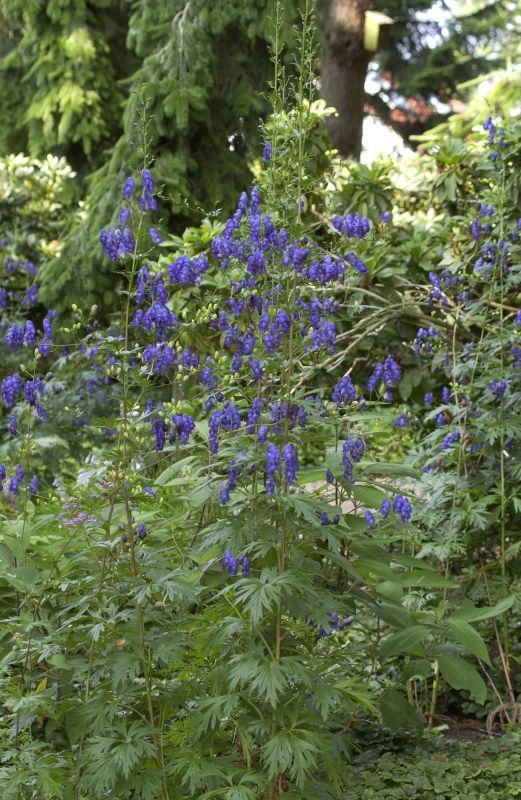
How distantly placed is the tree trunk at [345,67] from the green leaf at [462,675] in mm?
7129

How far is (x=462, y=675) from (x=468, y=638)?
15 cm

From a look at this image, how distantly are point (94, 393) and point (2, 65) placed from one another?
440 cm

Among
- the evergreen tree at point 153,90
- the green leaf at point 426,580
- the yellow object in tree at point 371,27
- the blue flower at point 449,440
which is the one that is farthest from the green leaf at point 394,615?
the yellow object in tree at point 371,27

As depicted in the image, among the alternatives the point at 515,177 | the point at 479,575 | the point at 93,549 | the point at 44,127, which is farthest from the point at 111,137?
the point at 93,549

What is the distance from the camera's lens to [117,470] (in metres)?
3.27

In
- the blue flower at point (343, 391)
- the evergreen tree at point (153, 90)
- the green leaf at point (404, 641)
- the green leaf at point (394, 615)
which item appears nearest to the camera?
the blue flower at point (343, 391)

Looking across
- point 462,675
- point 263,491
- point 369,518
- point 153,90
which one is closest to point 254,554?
point 263,491

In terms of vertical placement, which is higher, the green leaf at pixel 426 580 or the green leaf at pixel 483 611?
the green leaf at pixel 426 580

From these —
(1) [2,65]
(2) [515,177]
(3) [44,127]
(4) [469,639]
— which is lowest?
(4) [469,639]

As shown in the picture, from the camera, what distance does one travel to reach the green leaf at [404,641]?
3.94 meters

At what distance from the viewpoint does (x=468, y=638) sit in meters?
4.11

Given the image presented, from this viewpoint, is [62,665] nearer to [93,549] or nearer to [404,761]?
[93,549]

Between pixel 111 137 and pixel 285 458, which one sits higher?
pixel 111 137

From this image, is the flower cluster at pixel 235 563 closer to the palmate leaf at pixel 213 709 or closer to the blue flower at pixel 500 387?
the palmate leaf at pixel 213 709
